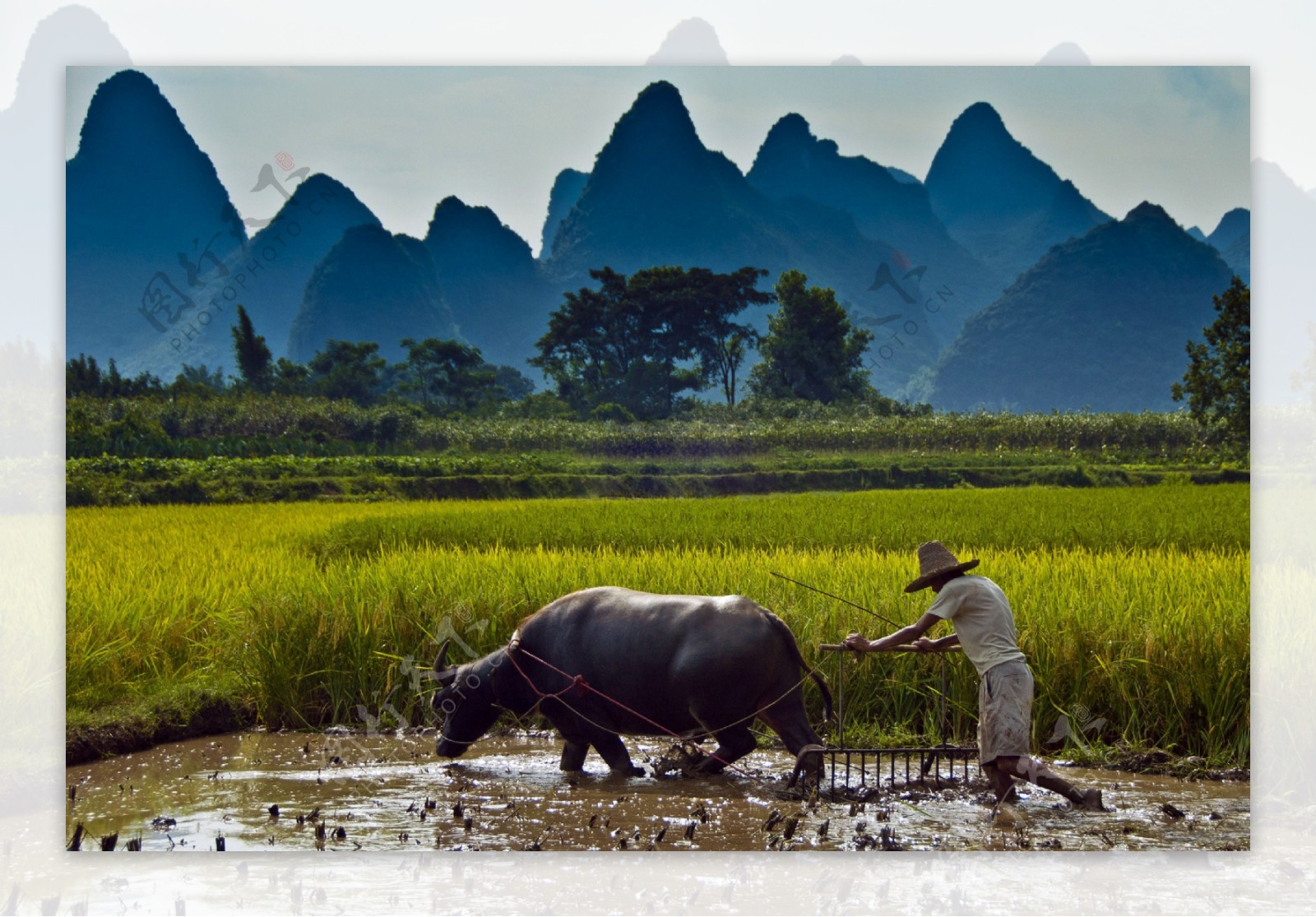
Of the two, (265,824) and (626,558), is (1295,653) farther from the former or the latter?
(265,824)

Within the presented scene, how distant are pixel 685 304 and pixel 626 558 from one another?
10.5 meters

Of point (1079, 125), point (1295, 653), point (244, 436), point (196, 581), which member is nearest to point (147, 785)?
point (196, 581)

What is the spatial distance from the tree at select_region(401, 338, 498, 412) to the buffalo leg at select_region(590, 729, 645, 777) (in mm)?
12214

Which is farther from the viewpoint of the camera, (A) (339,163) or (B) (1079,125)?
(A) (339,163)

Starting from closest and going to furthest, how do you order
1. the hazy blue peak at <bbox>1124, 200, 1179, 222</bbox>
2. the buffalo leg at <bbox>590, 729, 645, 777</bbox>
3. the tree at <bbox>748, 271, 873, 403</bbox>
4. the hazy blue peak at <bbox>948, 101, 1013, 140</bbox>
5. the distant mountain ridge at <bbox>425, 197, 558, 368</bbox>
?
the buffalo leg at <bbox>590, 729, 645, 777</bbox>
the hazy blue peak at <bbox>1124, 200, 1179, 222</bbox>
the hazy blue peak at <bbox>948, 101, 1013, 140</bbox>
the distant mountain ridge at <bbox>425, 197, 558, 368</bbox>
the tree at <bbox>748, 271, 873, 403</bbox>

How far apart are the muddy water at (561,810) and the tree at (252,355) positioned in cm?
994

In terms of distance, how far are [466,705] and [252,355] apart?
10.9 meters

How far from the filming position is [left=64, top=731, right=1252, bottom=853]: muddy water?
14.4 ft

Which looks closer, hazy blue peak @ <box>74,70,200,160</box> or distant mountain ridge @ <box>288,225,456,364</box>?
hazy blue peak @ <box>74,70,200,160</box>

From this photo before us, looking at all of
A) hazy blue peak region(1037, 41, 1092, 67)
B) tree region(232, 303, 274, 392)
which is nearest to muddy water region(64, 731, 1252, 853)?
hazy blue peak region(1037, 41, 1092, 67)

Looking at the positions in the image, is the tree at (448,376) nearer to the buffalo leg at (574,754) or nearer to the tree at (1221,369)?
the tree at (1221,369)

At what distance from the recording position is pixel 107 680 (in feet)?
19.6

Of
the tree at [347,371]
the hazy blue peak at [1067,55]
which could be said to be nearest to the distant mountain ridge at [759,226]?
the tree at [347,371]

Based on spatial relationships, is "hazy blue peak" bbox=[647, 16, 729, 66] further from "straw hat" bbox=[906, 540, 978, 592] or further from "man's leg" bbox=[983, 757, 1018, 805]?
"man's leg" bbox=[983, 757, 1018, 805]
